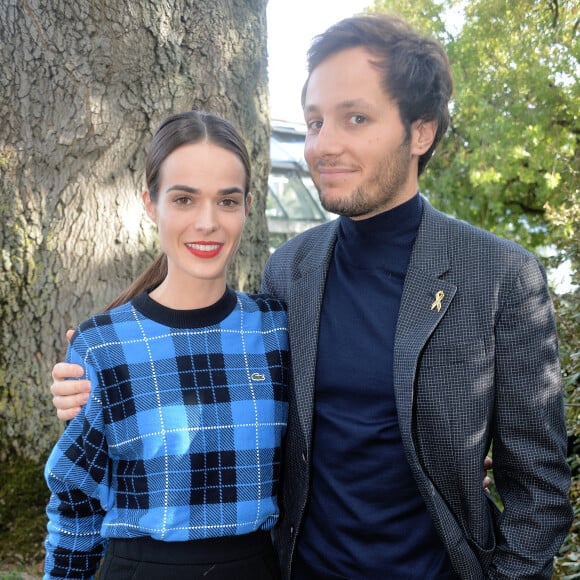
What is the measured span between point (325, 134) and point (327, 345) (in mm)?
644

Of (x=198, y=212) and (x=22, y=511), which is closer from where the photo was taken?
(x=198, y=212)

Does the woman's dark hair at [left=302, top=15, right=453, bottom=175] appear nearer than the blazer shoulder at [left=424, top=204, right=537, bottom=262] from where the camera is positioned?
No

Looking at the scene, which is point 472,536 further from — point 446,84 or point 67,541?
point 446,84

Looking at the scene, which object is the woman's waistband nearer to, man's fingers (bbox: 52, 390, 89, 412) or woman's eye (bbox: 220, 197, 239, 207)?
man's fingers (bbox: 52, 390, 89, 412)

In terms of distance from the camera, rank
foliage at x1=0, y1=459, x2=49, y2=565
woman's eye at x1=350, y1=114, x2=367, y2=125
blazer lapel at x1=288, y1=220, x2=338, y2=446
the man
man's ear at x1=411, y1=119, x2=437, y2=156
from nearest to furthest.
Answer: the man, blazer lapel at x1=288, y1=220, x2=338, y2=446, woman's eye at x1=350, y1=114, x2=367, y2=125, man's ear at x1=411, y1=119, x2=437, y2=156, foliage at x1=0, y1=459, x2=49, y2=565

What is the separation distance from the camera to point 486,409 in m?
2.06

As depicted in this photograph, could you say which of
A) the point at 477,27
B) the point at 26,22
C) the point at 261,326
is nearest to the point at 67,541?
the point at 261,326

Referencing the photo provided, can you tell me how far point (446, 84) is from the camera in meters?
2.50

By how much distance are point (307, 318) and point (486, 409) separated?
59 cm

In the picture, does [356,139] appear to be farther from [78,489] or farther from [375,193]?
[78,489]

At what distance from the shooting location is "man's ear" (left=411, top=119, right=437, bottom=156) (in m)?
2.38

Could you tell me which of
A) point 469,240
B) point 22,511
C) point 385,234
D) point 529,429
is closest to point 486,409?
point 529,429

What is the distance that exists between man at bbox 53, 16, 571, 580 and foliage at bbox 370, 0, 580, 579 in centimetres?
904

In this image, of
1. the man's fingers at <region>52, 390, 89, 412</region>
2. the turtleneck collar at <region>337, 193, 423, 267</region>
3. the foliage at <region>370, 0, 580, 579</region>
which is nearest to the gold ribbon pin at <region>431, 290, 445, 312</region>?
the turtleneck collar at <region>337, 193, 423, 267</region>
